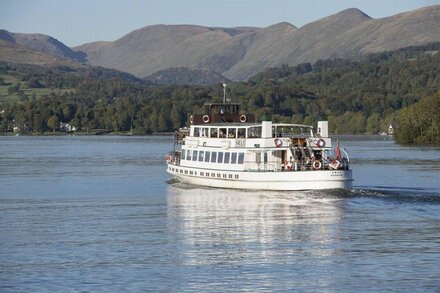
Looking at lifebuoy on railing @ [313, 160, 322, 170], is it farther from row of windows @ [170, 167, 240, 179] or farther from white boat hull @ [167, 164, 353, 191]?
row of windows @ [170, 167, 240, 179]

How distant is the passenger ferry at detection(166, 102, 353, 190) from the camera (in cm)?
7281

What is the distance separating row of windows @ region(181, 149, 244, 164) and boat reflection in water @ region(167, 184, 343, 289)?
2.99 m

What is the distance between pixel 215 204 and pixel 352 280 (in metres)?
29.2

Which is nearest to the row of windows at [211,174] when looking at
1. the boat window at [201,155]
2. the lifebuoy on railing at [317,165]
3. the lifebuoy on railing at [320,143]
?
the boat window at [201,155]

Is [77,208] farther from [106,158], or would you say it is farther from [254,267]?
[106,158]

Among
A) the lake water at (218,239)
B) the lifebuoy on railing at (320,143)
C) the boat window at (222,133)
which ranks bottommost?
the lake water at (218,239)

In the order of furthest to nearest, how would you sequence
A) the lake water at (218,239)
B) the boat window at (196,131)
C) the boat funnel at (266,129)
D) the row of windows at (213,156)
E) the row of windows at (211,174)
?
the boat window at (196,131) < the row of windows at (213,156) < the row of windows at (211,174) < the boat funnel at (266,129) < the lake water at (218,239)

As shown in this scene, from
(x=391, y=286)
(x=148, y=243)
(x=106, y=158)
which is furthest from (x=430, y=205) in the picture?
(x=106, y=158)

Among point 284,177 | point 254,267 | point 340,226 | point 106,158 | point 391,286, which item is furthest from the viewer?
point 106,158

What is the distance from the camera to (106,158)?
144 meters

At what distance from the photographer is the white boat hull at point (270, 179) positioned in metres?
71.4

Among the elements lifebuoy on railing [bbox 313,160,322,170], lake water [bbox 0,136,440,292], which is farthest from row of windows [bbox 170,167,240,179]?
lifebuoy on railing [bbox 313,160,322,170]

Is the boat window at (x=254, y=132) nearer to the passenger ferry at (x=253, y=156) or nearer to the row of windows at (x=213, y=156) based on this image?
the passenger ferry at (x=253, y=156)

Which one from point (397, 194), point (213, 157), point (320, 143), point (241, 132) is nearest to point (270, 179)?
point (320, 143)
